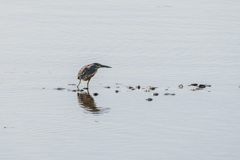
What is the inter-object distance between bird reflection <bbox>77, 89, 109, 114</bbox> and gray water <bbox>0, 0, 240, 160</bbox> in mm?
35

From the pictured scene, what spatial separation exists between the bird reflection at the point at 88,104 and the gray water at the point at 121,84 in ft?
0.12

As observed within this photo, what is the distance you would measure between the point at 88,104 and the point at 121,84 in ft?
10.3

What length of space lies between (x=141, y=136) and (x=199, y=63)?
38.1 feet

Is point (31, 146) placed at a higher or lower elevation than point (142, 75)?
lower

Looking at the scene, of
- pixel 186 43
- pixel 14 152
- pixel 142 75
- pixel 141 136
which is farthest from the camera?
pixel 186 43

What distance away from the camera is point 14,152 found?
12836mm

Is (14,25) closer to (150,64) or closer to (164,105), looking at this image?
(150,64)

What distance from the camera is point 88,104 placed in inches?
710

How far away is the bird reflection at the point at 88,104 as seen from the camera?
55.4ft

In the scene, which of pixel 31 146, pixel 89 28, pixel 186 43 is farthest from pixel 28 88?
pixel 89 28

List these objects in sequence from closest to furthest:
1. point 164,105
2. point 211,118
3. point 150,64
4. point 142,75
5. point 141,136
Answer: point 141,136
point 211,118
point 164,105
point 142,75
point 150,64

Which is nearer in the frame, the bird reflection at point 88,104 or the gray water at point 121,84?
the gray water at point 121,84

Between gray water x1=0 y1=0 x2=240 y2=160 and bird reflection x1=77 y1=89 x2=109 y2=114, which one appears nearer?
gray water x1=0 y1=0 x2=240 y2=160

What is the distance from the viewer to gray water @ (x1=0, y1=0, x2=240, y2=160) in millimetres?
13445
